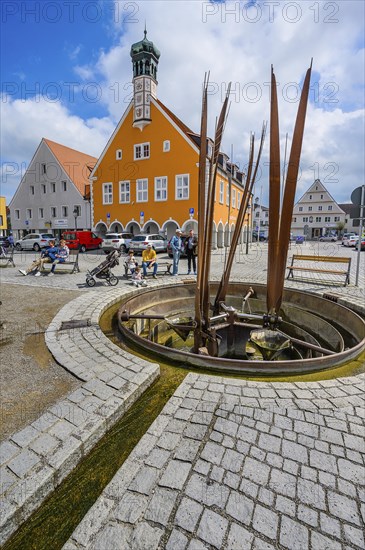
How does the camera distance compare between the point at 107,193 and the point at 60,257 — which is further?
the point at 107,193

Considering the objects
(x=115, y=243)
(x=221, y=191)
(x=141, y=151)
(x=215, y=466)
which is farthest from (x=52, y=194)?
(x=215, y=466)

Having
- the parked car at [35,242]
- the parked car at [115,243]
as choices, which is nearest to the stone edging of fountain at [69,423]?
the parked car at [115,243]

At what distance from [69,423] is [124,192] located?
3025 centimetres

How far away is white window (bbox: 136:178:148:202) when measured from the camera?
2952cm

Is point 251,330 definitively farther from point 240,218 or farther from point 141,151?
point 141,151

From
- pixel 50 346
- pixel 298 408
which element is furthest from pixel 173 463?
pixel 50 346

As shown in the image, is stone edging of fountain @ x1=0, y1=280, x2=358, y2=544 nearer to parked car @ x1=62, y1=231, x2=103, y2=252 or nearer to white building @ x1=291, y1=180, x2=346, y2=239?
parked car @ x1=62, y1=231, x2=103, y2=252

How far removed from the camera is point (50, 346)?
4535mm

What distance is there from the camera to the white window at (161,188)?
2833cm

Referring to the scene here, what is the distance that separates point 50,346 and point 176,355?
6.57 feet

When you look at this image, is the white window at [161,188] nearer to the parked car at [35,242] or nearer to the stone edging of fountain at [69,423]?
the parked car at [35,242]

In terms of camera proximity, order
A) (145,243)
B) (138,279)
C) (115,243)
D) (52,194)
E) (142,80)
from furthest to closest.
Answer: (52,194), (142,80), (115,243), (145,243), (138,279)

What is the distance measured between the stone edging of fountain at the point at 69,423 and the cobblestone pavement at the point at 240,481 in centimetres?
44

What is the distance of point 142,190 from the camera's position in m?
29.7
